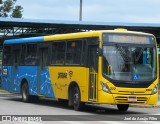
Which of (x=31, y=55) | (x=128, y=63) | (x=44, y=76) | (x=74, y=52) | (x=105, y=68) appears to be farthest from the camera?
(x=31, y=55)

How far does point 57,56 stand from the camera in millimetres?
22734

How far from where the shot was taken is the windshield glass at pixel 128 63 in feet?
63.6

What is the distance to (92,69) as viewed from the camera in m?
19.8

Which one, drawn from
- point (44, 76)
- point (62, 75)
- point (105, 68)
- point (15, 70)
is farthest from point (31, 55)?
point (105, 68)

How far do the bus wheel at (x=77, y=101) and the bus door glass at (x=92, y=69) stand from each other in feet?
2.91

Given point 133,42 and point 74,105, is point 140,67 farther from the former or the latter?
point 74,105

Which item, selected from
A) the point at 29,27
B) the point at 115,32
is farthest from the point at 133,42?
the point at 29,27

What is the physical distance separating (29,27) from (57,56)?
1866 centimetres

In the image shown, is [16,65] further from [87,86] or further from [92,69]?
[92,69]

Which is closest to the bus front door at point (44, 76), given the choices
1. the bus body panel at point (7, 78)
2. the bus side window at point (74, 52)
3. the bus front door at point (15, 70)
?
the bus side window at point (74, 52)

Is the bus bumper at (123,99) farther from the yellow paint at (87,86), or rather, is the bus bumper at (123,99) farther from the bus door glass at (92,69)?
the bus door glass at (92,69)

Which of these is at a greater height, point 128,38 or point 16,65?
point 128,38

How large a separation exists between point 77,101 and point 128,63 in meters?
2.63

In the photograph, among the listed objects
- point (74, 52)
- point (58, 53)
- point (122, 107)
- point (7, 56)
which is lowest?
point (122, 107)
